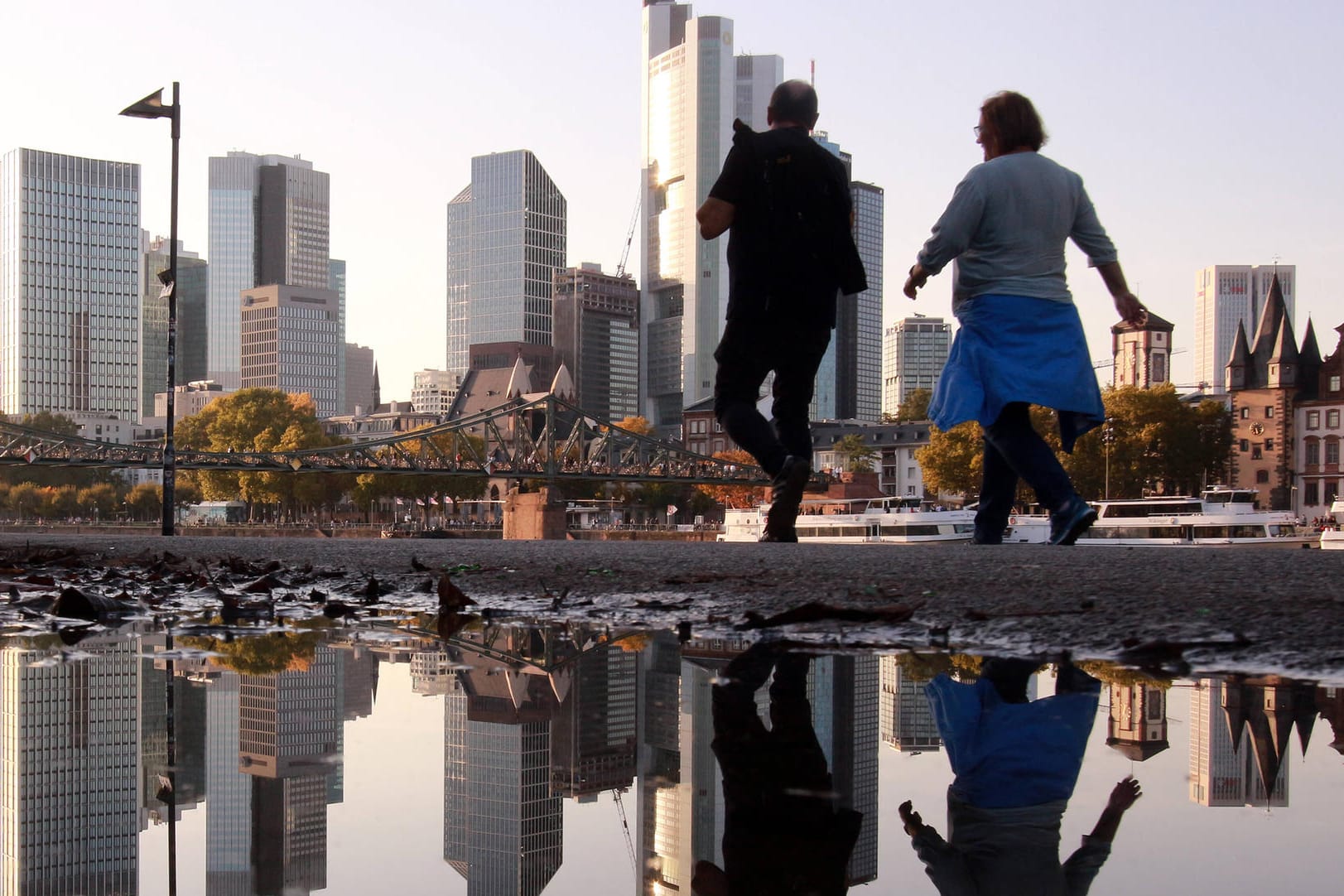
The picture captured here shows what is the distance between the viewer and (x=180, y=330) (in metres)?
182

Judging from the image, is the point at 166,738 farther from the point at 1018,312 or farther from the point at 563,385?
the point at 563,385

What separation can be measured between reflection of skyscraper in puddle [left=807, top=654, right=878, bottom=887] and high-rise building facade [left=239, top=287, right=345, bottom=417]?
16967 cm

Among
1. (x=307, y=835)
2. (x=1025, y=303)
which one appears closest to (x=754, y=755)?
(x=307, y=835)

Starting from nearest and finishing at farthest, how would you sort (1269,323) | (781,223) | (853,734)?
(853,734)
(781,223)
(1269,323)

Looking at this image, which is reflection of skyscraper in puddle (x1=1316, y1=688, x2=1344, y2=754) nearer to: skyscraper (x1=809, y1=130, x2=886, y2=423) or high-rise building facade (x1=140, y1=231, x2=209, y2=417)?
skyscraper (x1=809, y1=130, x2=886, y2=423)

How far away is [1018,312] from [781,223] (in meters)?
1.18

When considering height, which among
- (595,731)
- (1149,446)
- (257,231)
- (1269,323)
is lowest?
(595,731)

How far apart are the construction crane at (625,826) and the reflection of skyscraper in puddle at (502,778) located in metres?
0.06

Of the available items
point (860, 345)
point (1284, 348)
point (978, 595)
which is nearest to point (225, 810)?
point (978, 595)

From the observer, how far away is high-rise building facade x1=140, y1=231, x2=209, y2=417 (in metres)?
181

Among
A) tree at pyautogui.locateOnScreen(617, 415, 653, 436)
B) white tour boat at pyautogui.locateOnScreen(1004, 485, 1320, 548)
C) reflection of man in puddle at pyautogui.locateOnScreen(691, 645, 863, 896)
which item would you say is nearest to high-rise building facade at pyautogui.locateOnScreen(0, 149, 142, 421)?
tree at pyautogui.locateOnScreen(617, 415, 653, 436)

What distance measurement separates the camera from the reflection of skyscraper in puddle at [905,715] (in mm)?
1562

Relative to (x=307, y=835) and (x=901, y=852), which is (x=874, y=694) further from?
(x=307, y=835)

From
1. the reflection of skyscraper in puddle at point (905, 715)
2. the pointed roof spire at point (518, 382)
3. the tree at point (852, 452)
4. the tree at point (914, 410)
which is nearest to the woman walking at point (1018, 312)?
the reflection of skyscraper in puddle at point (905, 715)
